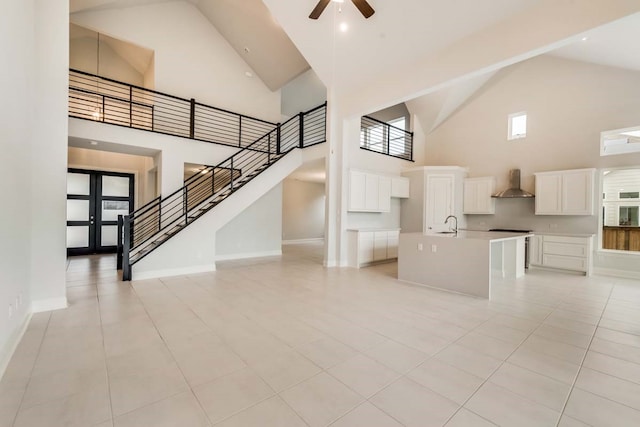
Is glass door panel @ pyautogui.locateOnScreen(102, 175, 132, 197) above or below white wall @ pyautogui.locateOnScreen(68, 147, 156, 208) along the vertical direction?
below

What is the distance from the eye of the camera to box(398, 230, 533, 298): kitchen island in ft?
13.5

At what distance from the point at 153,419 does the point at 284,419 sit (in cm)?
80

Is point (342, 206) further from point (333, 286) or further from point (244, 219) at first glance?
point (244, 219)

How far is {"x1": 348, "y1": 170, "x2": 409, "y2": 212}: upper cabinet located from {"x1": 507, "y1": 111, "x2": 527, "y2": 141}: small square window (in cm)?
311

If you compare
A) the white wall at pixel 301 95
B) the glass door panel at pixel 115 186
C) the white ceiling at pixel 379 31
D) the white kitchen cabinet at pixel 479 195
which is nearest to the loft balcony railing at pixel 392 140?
the white kitchen cabinet at pixel 479 195

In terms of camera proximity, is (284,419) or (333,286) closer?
(284,419)

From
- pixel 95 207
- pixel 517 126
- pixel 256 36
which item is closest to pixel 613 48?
pixel 517 126

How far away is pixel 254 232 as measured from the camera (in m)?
7.74

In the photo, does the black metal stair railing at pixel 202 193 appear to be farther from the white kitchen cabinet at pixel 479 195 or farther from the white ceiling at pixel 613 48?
the white ceiling at pixel 613 48

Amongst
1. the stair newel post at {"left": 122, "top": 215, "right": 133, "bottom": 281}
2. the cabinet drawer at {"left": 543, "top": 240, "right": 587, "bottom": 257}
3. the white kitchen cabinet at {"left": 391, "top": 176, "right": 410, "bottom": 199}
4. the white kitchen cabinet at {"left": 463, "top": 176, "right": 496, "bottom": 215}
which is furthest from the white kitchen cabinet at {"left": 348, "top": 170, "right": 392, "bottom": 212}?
the stair newel post at {"left": 122, "top": 215, "right": 133, "bottom": 281}

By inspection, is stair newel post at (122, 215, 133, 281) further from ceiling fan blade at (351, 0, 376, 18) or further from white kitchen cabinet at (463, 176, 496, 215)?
white kitchen cabinet at (463, 176, 496, 215)

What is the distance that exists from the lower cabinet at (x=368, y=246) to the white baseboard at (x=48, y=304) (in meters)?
5.05

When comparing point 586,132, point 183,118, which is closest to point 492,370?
point 586,132

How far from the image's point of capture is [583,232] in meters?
6.18
